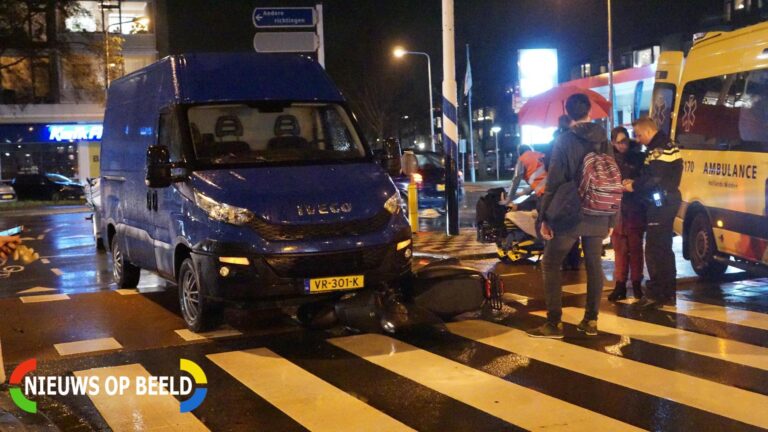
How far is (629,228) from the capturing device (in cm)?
945

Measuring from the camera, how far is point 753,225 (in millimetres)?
9898

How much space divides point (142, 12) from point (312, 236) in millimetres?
53551

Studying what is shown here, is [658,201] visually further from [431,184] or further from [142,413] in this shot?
[431,184]

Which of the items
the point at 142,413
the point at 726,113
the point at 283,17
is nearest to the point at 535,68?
the point at 283,17

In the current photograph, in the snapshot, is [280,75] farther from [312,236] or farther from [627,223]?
[627,223]

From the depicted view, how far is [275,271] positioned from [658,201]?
3.93 meters

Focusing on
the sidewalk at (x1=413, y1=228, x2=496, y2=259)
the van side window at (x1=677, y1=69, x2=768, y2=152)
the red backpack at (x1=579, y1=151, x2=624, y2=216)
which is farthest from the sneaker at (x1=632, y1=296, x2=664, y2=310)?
the sidewalk at (x1=413, y1=228, x2=496, y2=259)

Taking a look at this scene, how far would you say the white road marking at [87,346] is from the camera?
313 inches

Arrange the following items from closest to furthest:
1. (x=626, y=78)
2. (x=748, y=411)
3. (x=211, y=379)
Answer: (x=748, y=411), (x=211, y=379), (x=626, y=78)

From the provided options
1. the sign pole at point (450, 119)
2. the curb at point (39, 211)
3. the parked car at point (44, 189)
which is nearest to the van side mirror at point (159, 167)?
the sign pole at point (450, 119)

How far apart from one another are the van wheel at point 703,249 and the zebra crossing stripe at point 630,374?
3862 mm

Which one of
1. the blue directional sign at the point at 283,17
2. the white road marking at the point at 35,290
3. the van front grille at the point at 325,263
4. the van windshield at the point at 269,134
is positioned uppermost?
the blue directional sign at the point at 283,17

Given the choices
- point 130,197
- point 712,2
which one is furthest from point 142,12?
point 130,197

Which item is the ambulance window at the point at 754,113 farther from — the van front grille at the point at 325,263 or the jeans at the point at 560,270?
the van front grille at the point at 325,263
